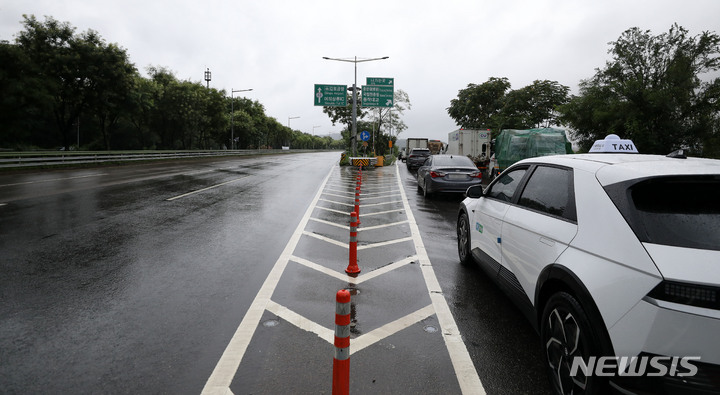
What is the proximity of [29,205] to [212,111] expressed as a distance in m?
47.5

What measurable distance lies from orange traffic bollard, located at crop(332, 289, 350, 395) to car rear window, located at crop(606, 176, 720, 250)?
169 cm

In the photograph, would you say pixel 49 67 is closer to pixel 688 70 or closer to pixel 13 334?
pixel 13 334

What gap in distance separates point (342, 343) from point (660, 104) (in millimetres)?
30864

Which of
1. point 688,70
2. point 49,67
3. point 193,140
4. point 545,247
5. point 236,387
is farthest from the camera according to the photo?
point 193,140

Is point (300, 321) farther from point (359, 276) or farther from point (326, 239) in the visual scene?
point (326, 239)

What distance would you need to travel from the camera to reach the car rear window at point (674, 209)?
6.93 feet

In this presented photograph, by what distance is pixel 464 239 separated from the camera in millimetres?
5852

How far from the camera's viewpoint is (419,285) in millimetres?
4965

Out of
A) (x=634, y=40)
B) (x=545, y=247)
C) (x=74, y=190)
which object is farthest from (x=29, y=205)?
(x=634, y=40)

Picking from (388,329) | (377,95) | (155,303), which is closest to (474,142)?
(377,95)

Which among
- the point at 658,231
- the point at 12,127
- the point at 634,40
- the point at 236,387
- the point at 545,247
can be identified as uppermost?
the point at 634,40

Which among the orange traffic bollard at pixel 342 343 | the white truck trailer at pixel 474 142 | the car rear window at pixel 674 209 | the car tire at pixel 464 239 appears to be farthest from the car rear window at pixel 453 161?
the white truck trailer at pixel 474 142

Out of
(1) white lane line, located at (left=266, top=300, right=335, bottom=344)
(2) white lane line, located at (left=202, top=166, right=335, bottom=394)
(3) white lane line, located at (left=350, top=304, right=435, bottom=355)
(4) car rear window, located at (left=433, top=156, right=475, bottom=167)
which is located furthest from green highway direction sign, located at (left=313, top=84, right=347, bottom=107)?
(3) white lane line, located at (left=350, top=304, right=435, bottom=355)

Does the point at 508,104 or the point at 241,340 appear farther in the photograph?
the point at 508,104
